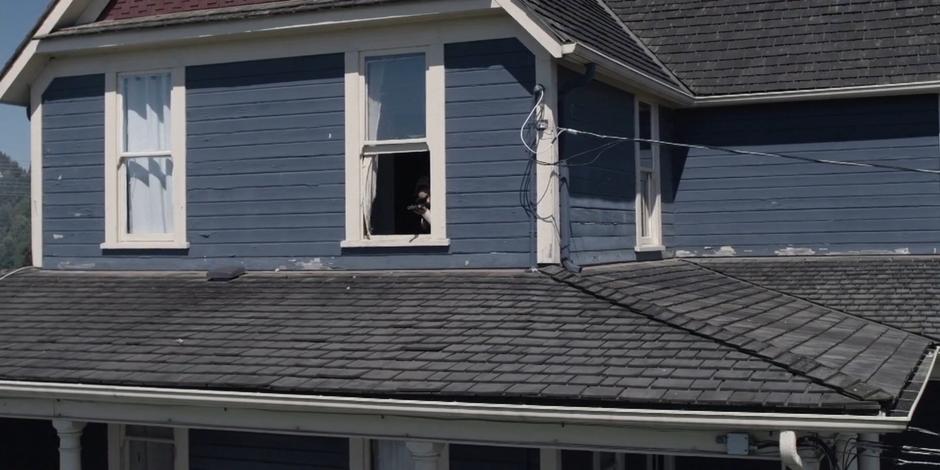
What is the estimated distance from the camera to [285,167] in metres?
Answer: 11.7

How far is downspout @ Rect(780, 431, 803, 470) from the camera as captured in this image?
278 inches

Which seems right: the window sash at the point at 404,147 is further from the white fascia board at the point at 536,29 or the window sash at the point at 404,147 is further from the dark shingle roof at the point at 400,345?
the white fascia board at the point at 536,29

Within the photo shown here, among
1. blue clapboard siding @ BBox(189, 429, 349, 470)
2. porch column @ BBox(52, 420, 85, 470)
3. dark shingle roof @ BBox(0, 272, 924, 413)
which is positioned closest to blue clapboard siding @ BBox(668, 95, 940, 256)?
dark shingle roof @ BBox(0, 272, 924, 413)

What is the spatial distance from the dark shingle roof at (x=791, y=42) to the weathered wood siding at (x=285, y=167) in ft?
14.4

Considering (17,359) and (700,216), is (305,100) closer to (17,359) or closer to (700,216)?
(17,359)

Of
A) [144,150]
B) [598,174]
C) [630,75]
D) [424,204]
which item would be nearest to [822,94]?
[630,75]

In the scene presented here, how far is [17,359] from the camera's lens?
10.1 meters

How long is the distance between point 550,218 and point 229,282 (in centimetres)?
323

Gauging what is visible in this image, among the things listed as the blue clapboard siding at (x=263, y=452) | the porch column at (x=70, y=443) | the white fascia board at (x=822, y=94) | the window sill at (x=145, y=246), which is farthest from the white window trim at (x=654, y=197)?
the porch column at (x=70, y=443)

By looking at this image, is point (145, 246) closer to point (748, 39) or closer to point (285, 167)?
point (285, 167)

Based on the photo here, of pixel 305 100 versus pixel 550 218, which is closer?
pixel 550 218

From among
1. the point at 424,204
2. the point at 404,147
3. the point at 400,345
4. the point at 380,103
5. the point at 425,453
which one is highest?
the point at 380,103

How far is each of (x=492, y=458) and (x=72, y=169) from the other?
565cm

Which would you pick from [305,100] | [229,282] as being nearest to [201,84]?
[305,100]
